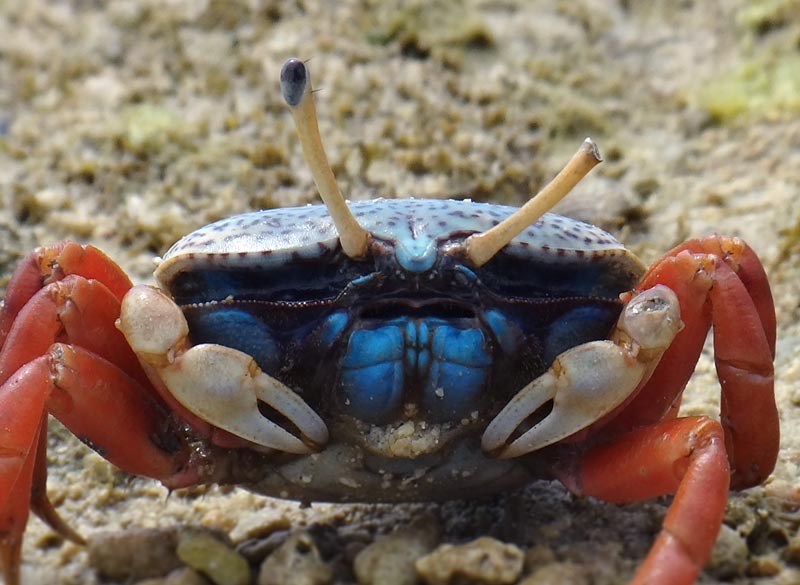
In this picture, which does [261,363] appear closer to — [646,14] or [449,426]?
[449,426]

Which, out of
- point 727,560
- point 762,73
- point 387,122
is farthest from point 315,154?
point 762,73

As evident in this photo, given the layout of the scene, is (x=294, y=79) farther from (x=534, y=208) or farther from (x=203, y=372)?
(x=203, y=372)

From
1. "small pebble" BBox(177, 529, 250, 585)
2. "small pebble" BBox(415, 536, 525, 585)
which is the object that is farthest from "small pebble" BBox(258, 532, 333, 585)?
"small pebble" BBox(415, 536, 525, 585)

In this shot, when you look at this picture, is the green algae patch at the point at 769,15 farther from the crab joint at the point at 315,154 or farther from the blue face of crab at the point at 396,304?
the crab joint at the point at 315,154

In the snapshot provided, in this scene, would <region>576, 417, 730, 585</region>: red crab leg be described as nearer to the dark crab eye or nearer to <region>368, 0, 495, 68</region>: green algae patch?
the dark crab eye

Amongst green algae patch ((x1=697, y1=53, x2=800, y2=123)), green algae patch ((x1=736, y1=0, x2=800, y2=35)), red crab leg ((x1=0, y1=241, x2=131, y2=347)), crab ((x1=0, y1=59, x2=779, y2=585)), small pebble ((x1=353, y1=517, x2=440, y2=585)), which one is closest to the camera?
crab ((x1=0, y1=59, x2=779, y2=585))

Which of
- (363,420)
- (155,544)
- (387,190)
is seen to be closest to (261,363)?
(363,420)

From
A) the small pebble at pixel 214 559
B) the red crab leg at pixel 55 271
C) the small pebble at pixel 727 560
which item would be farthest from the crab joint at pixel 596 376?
the red crab leg at pixel 55 271
